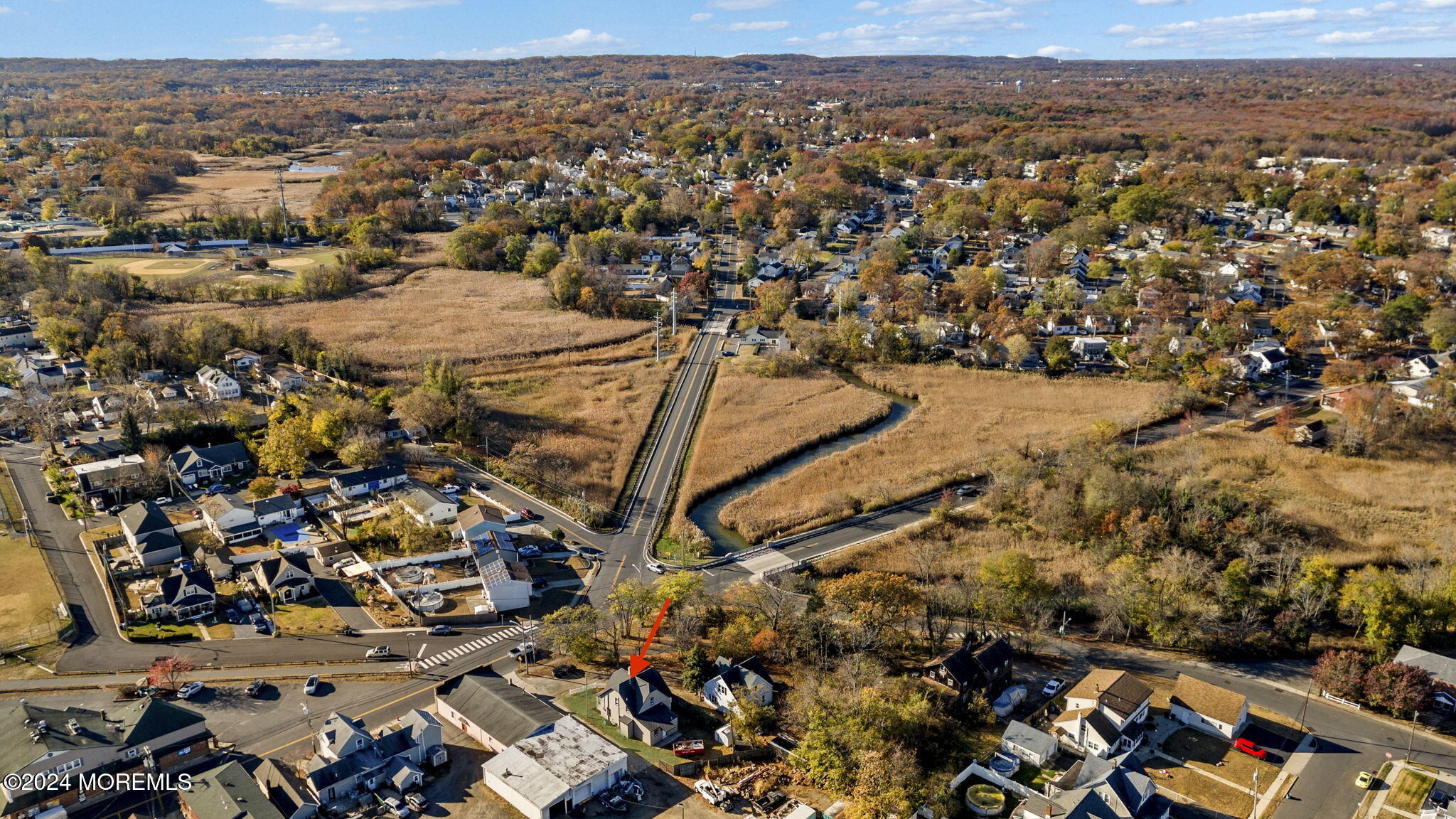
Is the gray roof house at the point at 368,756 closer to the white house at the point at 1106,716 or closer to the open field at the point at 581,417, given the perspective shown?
the open field at the point at 581,417

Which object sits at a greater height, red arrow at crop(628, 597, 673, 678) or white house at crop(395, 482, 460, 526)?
white house at crop(395, 482, 460, 526)

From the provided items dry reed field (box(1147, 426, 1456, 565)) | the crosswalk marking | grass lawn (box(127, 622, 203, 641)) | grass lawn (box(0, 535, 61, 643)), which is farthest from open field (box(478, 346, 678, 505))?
dry reed field (box(1147, 426, 1456, 565))

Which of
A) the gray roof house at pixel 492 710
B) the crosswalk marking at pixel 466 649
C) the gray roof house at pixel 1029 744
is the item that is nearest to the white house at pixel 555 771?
the gray roof house at pixel 492 710

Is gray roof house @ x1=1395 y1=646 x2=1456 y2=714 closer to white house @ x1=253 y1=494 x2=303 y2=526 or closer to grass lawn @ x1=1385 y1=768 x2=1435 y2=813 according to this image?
grass lawn @ x1=1385 y1=768 x2=1435 y2=813

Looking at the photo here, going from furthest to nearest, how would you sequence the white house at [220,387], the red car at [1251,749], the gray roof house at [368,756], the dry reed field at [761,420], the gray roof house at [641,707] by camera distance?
the white house at [220,387]
the dry reed field at [761,420]
the gray roof house at [641,707]
the red car at [1251,749]
the gray roof house at [368,756]

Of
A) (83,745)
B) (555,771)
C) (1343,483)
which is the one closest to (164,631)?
(83,745)

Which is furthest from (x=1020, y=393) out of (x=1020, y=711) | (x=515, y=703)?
(x=515, y=703)
